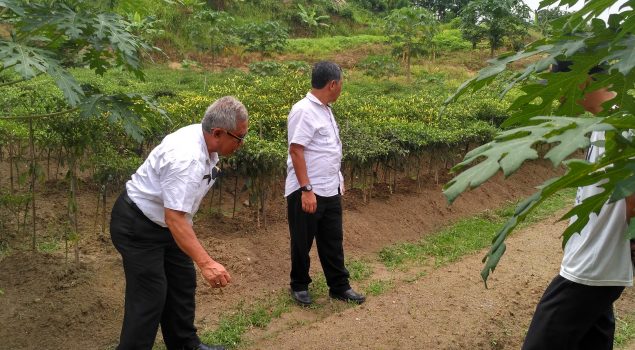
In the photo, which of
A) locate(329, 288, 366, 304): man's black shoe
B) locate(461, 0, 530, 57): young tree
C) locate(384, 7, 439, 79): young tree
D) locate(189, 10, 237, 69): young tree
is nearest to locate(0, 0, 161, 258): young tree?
locate(329, 288, 366, 304): man's black shoe

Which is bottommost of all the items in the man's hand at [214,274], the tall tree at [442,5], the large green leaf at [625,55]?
the man's hand at [214,274]

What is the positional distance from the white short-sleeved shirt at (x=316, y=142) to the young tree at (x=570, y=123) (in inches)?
112

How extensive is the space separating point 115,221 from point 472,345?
101 inches

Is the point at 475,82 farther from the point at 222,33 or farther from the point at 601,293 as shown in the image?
the point at 222,33

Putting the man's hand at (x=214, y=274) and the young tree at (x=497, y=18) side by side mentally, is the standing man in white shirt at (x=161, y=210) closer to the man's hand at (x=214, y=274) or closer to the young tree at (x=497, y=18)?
the man's hand at (x=214, y=274)

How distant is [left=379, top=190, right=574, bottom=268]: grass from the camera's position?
628 centimetres

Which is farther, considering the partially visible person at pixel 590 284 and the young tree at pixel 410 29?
the young tree at pixel 410 29

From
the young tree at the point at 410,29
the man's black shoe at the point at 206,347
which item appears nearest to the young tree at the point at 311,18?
the young tree at the point at 410,29

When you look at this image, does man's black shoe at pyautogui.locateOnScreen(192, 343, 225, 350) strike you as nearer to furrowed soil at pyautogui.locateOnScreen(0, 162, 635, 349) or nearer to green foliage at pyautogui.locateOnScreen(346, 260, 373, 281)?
furrowed soil at pyautogui.locateOnScreen(0, 162, 635, 349)

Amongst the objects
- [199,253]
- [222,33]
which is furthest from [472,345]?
[222,33]

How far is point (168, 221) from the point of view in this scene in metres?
3.35

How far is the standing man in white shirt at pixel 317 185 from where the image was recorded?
15.2ft

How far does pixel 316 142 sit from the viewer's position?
Answer: 4734mm

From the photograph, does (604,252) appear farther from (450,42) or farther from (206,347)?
(450,42)
